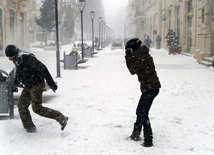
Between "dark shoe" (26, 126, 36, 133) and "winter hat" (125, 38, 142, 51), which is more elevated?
"winter hat" (125, 38, 142, 51)

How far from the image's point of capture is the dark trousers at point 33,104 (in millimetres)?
4973

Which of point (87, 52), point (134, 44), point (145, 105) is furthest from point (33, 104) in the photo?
point (87, 52)

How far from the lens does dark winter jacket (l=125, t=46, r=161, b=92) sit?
4.42m

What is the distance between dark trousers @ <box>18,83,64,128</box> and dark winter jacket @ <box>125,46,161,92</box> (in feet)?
5.00

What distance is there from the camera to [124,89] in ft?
A: 31.5

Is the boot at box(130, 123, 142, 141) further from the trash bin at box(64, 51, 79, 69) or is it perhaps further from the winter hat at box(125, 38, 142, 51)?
the trash bin at box(64, 51, 79, 69)

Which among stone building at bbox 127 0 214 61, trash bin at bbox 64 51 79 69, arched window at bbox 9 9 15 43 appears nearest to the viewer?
trash bin at bbox 64 51 79 69

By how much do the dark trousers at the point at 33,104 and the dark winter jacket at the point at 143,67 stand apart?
60.0 inches

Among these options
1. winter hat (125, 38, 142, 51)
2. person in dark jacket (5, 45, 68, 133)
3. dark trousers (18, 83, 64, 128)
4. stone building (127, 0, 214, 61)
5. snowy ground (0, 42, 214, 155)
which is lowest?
snowy ground (0, 42, 214, 155)

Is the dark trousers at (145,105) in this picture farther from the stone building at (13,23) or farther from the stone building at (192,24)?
the stone building at (13,23)

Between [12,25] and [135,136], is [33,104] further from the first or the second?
[12,25]

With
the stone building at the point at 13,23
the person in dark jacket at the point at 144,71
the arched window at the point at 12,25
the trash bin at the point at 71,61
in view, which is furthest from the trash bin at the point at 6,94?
the arched window at the point at 12,25

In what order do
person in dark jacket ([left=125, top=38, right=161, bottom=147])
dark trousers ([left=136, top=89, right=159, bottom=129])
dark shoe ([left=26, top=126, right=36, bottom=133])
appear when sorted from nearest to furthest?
person in dark jacket ([left=125, top=38, right=161, bottom=147])
dark trousers ([left=136, top=89, right=159, bottom=129])
dark shoe ([left=26, top=126, right=36, bottom=133])

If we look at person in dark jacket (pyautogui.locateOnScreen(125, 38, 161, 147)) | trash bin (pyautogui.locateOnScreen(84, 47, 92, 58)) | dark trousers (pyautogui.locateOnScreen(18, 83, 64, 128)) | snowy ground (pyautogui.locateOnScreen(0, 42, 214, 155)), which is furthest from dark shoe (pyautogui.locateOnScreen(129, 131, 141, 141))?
trash bin (pyautogui.locateOnScreen(84, 47, 92, 58))
